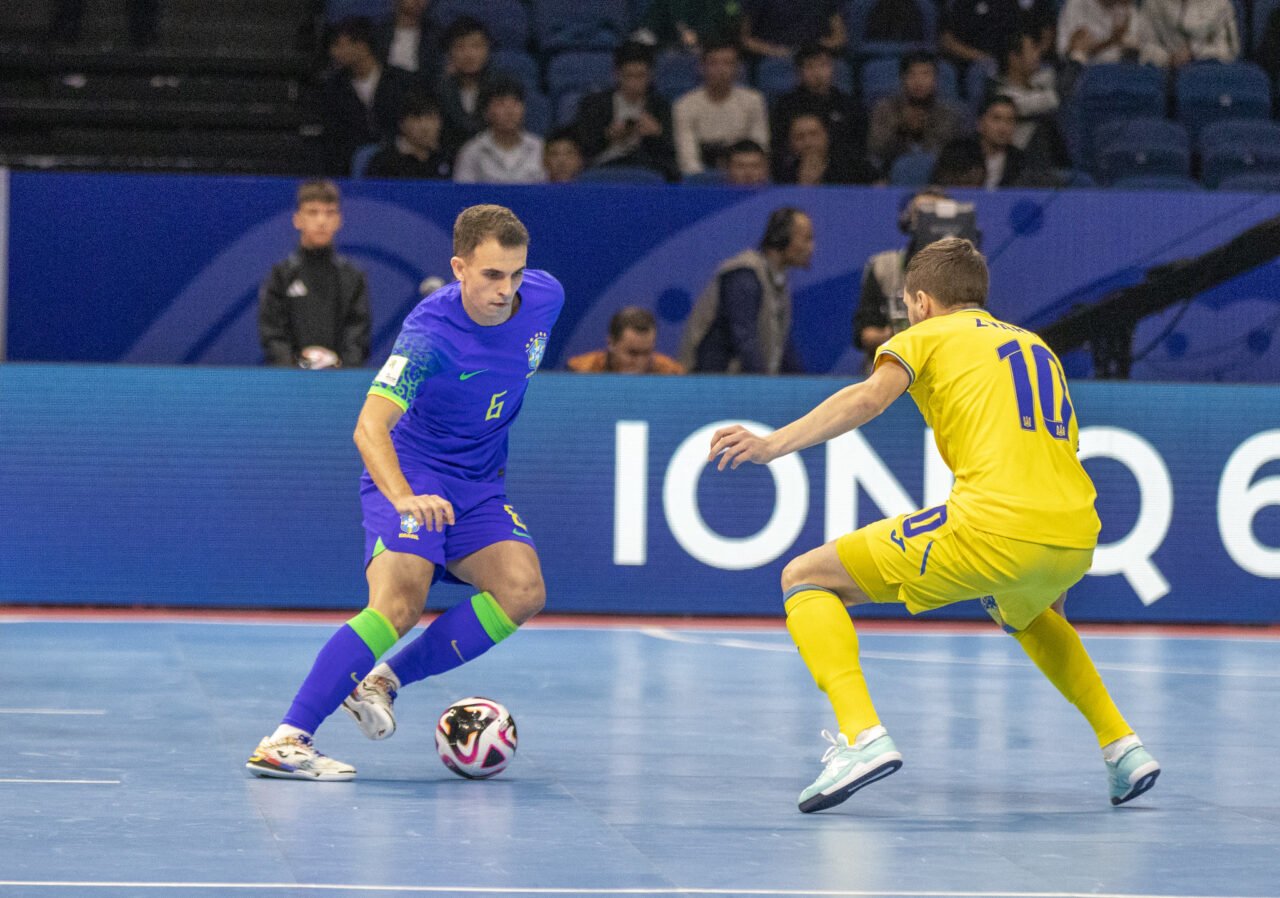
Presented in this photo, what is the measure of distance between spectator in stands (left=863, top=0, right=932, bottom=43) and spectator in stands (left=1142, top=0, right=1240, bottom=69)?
1.70 m

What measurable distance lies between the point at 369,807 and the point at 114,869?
1.06 metres

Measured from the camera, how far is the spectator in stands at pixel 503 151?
12.8m

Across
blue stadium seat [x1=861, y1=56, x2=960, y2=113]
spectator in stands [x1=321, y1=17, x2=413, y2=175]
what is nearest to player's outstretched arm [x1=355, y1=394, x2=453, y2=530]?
spectator in stands [x1=321, y1=17, x2=413, y2=175]

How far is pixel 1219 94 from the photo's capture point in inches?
576

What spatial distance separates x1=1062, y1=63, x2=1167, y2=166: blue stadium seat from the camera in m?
14.2

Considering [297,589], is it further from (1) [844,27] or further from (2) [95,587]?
(1) [844,27]

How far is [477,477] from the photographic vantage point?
6871mm

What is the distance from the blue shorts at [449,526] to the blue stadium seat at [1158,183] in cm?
750

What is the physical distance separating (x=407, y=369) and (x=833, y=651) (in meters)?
1.62

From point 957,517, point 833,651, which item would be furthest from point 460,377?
point 957,517

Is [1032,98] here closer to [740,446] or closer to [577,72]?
[577,72]

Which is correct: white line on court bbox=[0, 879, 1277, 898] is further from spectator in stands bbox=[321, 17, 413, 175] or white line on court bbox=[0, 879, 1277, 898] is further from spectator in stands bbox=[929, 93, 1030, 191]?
spectator in stands bbox=[321, 17, 413, 175]

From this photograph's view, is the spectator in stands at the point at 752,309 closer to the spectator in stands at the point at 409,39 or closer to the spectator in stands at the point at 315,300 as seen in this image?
the spectator in stands at the point at 315,300

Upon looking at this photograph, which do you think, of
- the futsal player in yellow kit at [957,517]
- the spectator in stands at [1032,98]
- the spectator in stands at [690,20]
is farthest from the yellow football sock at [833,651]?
the spectator in stands at [690,20]
